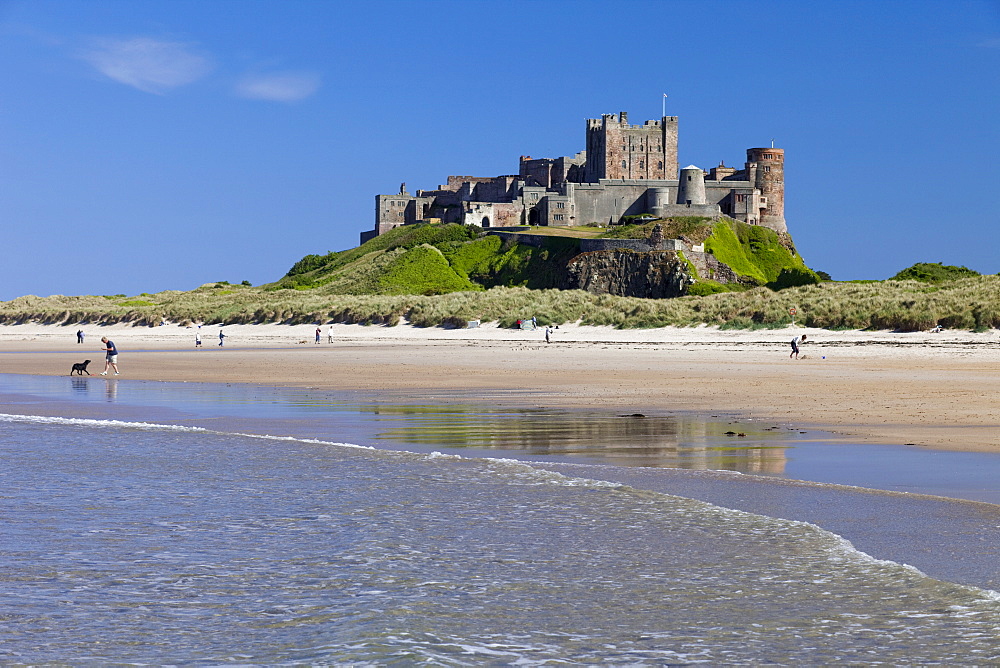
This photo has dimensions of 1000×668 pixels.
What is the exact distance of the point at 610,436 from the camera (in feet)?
41.2

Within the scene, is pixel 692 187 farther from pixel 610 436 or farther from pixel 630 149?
pixel 610 436

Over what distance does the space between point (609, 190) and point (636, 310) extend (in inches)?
1847

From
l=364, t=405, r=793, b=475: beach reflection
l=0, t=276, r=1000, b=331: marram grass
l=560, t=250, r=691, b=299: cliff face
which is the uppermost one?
l=560, t=250, r=691, b=299: cliff face

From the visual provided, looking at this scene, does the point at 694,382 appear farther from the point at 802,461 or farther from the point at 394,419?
→ the point at 802,461

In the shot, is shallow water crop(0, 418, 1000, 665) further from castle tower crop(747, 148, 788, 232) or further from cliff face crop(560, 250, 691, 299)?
castle tower crop(747, 148, 788, 232)

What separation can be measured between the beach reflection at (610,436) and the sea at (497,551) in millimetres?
84

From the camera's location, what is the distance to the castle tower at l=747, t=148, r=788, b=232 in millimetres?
90438

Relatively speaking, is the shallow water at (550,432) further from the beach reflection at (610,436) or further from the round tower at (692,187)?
the round tower at (692,187)

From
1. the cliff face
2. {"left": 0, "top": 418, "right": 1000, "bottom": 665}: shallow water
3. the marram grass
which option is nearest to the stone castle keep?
the cliff face

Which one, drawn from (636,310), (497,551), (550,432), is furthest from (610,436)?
(636,310)

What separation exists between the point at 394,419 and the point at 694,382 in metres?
7.89

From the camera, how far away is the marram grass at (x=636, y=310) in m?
35.0

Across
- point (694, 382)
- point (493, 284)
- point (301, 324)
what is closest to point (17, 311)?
point (301, 324)

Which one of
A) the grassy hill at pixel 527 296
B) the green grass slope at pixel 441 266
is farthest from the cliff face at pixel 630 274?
the green grass slope at pixel 441 266
